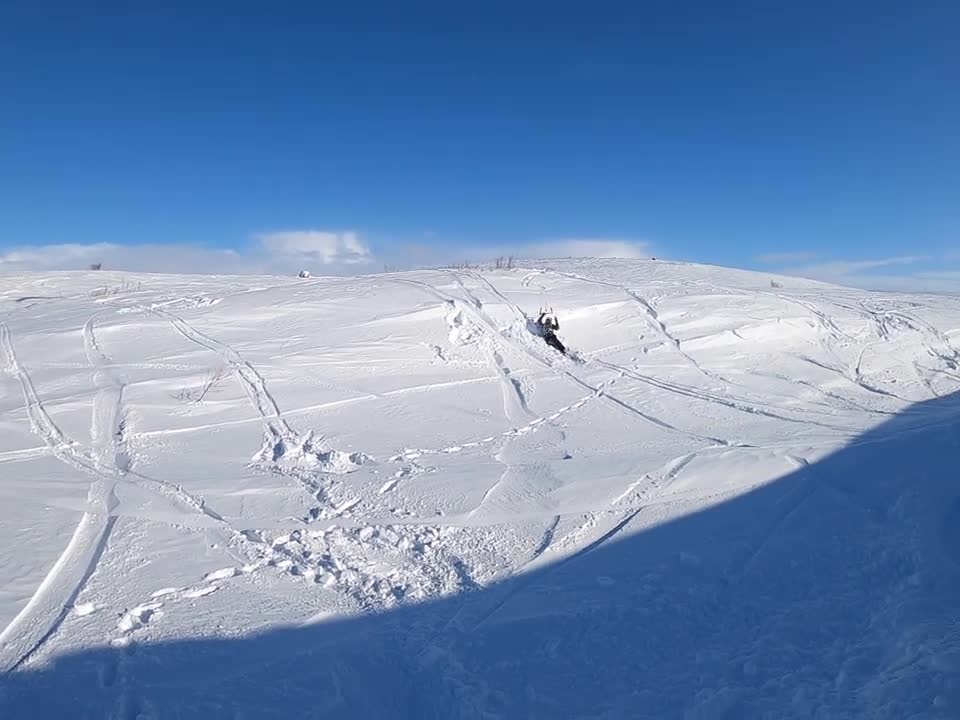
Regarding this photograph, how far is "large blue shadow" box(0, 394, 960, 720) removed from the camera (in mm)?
4066

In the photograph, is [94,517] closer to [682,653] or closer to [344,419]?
[344,419]

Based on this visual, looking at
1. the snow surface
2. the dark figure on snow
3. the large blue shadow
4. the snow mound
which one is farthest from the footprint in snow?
the dark figure on snow

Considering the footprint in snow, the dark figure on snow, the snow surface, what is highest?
the dark figure on snow

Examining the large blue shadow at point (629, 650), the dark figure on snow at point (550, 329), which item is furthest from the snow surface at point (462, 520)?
the dark figure on snow at point (550, 329)

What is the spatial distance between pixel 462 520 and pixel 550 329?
7.71m

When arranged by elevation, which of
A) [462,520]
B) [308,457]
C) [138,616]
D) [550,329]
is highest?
[550,329]

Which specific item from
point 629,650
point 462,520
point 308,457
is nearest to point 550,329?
point 308,457

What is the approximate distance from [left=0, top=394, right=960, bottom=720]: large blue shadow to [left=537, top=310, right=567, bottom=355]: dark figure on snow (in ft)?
25.0

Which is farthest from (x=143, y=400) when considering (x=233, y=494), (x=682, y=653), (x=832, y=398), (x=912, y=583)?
(x=832, y=398)

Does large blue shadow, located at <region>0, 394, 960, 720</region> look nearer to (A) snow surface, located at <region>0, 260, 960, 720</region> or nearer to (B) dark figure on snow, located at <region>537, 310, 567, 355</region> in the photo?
(A) snow surface, located at <region>0, 260, 960, 720</region>

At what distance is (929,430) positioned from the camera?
30.6 feet

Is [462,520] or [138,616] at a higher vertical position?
[462,520]

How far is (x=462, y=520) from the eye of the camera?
667cm

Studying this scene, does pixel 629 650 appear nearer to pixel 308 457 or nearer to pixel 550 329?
pixel 308 457
